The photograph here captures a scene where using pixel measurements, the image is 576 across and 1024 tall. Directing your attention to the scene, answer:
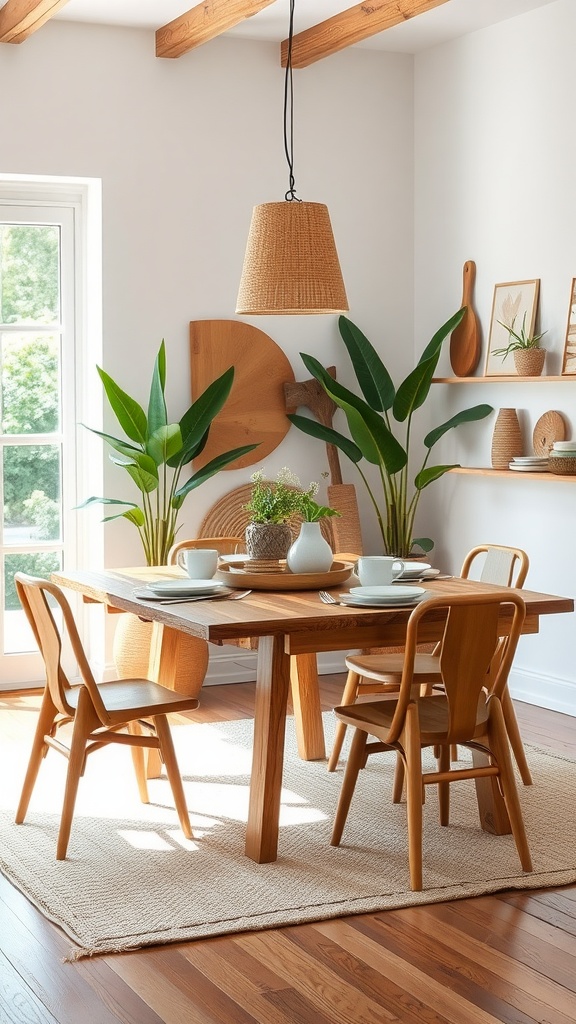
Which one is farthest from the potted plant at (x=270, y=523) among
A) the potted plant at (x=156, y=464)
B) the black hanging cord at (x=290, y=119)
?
the potted plant at (x=156, y=464)

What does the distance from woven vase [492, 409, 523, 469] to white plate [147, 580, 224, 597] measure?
2.06 metres

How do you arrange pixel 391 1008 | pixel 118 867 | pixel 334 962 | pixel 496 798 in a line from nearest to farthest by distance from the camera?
pixel 391 1008
pixel 334 962
pixel 118 867
pixel 496 798

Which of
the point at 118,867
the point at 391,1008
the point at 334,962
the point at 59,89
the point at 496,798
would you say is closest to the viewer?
the point at 391,1008

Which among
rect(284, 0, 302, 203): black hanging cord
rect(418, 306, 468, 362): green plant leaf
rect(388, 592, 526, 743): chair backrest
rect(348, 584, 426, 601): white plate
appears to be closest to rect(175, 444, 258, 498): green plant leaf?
rect(418, 306, 468, 362): green plant leaf

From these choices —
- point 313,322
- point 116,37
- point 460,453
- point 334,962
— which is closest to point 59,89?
point 116,37

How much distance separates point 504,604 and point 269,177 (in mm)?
2976

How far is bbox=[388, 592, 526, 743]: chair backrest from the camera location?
3.02m

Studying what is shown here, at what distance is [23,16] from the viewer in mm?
4605

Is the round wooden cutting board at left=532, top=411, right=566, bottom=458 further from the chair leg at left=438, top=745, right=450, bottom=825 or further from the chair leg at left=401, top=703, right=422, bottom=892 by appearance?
the chair leg at left=401, top=703, right=422, bottom=892

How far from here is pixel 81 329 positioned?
552 cm

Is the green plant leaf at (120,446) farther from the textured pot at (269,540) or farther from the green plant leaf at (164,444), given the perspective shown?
the textured pot at (269,540)

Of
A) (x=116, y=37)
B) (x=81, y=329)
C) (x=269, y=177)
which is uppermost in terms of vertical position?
(x=116, y=37)

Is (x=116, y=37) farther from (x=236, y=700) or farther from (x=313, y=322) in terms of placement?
(x=236, y=700)

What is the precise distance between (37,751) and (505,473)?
2.43 meters
